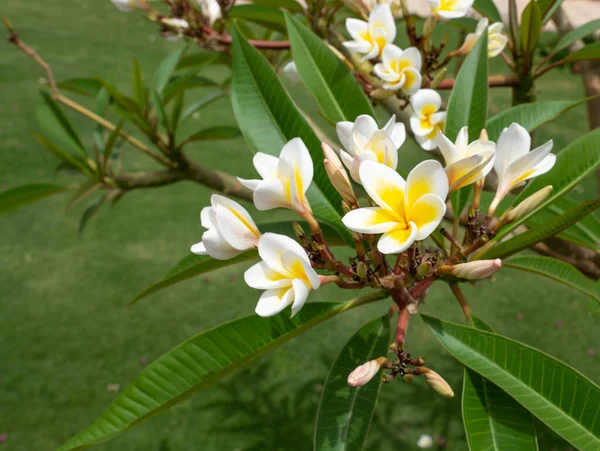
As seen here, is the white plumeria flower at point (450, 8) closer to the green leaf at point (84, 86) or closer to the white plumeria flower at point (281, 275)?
the white plumeria flower at point (281, 275)

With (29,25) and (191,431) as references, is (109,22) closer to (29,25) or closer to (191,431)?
(29,25)

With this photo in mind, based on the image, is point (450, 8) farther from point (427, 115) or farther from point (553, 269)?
point (553, 269)

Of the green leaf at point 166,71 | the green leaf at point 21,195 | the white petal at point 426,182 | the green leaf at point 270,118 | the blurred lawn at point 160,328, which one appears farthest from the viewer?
the blurred lawn at point 160,328

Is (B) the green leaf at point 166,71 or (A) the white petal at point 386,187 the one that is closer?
(A) the white petal at point 386,187

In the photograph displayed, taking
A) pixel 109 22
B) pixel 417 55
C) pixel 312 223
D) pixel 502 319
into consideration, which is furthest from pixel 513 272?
pixel 109 22

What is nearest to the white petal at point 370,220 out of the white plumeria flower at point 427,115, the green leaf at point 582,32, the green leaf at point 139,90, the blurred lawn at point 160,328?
the white plumeria flower at point 427,115

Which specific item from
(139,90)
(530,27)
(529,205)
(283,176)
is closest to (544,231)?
(529,205)

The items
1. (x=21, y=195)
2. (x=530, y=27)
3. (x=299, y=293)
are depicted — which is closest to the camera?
(x=299, y=293)

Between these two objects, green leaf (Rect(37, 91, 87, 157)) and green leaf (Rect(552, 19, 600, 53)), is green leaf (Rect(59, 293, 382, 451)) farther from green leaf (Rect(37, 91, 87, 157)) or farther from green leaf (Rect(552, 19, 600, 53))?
green leaf (Rect(37, 91, 87, 157))
